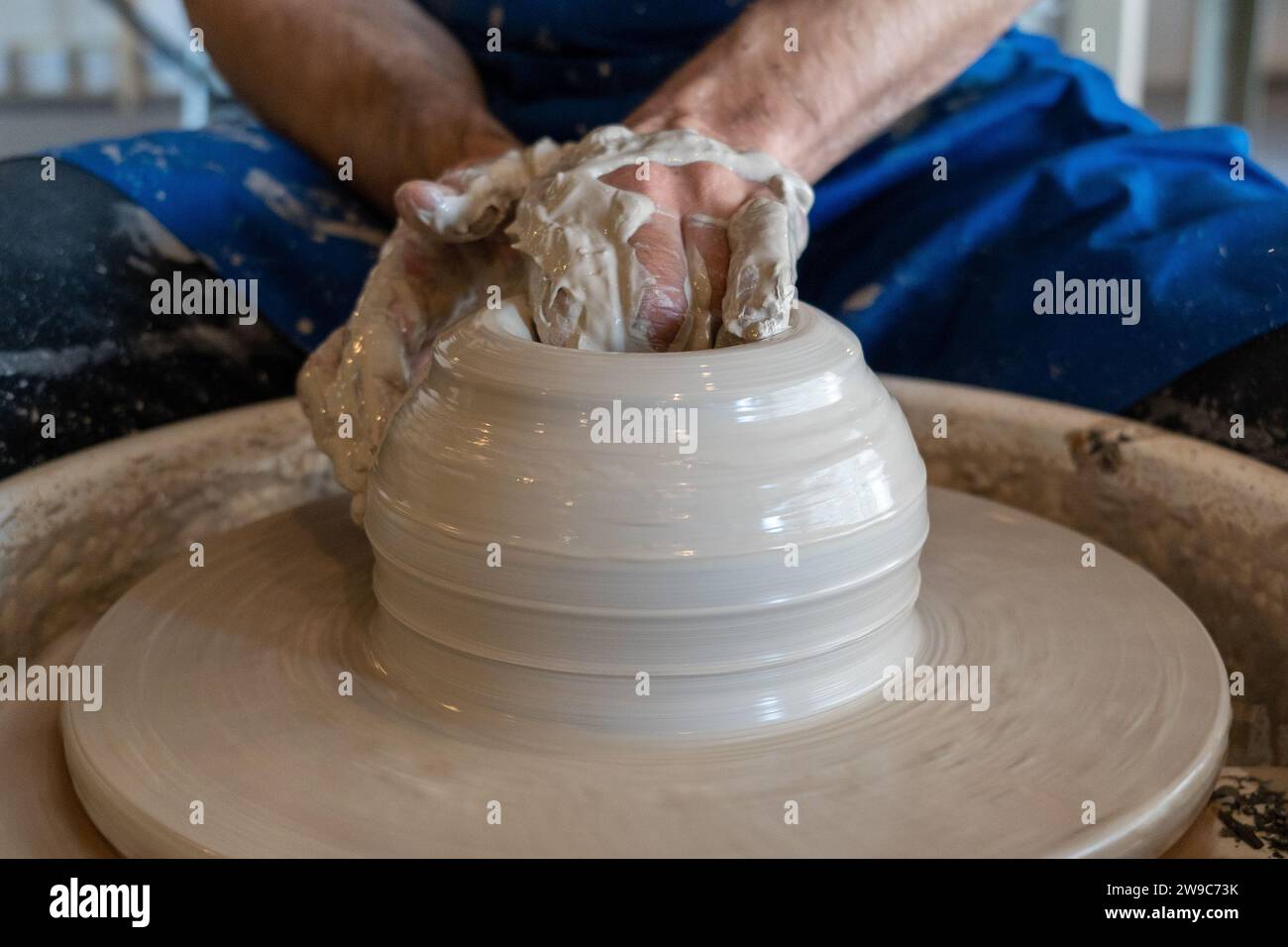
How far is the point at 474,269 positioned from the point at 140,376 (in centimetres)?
48

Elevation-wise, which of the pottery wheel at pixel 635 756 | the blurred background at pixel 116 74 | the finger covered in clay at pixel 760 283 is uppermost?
the finger covered in clay at pixel 760 283

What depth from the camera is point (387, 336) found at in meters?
1.05

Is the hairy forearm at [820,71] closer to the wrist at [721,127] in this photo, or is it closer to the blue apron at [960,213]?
the wrist at [721,127]

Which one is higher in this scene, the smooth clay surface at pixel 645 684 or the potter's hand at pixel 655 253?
the potter's hand at pixel 655 253

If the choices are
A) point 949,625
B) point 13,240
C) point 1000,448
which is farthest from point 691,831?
point 13,240

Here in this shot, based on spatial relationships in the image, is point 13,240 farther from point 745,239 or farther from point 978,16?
point 978,16

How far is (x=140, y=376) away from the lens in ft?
4.56

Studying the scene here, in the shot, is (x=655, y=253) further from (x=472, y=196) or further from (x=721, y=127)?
(x=721, y=127)

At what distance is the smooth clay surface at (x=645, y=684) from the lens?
0.75 meters

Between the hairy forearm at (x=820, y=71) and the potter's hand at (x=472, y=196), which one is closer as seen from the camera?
the potter's hand at (x=472, y=196)

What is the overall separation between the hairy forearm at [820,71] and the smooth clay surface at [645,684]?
1.29 ft

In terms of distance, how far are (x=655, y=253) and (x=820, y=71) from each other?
476mm

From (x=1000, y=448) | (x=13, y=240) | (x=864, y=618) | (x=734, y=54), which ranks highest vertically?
(x=734, y=54)

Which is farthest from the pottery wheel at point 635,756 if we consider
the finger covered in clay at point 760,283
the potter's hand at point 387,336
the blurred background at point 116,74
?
the blurred background at point 116,74
